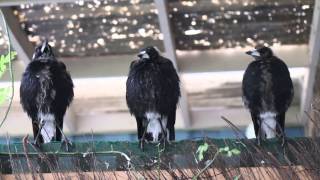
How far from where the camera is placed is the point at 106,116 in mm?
7902

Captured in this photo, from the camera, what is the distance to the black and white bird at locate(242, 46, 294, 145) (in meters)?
4.07

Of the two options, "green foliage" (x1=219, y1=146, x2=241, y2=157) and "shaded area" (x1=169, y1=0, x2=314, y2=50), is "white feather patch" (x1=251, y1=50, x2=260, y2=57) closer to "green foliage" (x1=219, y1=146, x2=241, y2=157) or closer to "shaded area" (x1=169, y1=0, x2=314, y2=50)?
"green foliage" (x1=219, y1=146, x2=241, y2=157)

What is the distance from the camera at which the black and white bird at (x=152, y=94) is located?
4070mm

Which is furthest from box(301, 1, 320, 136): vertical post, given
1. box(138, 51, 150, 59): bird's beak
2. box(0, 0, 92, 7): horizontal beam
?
box(0, 0, 92, 7): horizontal beam

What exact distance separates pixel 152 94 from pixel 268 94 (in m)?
0.66

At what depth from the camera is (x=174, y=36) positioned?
6152 millimetres

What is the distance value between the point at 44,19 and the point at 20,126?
204 cm

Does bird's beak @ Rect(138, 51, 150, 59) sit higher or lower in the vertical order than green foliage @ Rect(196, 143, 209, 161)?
higher

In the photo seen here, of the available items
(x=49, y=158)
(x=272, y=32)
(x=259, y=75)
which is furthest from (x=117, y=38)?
(x=49, y=158)

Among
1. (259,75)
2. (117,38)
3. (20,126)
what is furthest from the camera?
(20,126)

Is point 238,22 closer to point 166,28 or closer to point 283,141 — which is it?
point 166,28

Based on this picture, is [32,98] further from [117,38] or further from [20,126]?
[20,126]

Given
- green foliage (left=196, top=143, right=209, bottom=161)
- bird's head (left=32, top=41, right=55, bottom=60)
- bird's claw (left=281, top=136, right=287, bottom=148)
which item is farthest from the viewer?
bird's head (left=32, top=41, right=55, bottom=60)

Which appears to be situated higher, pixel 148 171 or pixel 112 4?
pixel 112 4
